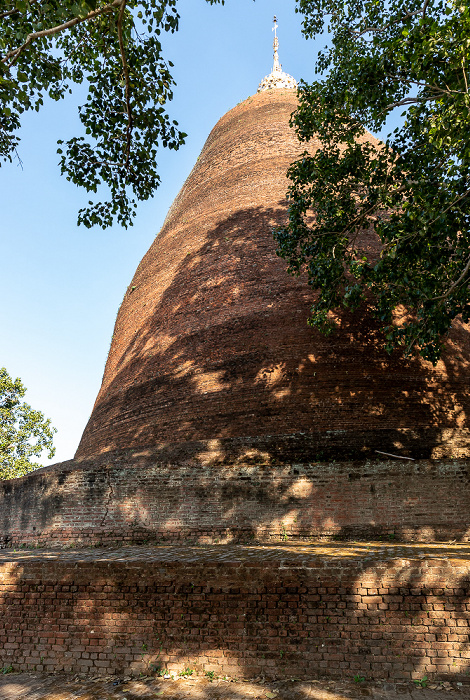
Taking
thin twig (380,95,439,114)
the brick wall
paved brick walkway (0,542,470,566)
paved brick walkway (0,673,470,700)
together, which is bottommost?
paved brick walkway (0,673,470,700)

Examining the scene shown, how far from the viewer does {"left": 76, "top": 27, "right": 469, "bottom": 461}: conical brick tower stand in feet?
24.6

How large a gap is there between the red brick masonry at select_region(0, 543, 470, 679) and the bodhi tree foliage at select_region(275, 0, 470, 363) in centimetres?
373

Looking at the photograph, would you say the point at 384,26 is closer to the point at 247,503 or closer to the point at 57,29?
the point at 57,29

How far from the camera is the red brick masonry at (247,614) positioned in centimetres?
374

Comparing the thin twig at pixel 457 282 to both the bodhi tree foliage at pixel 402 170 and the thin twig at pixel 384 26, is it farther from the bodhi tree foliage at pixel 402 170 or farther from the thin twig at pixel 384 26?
the thin twig at pixel 384 26

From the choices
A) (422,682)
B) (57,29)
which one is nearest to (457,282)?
(422,682)

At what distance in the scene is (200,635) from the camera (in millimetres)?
3986

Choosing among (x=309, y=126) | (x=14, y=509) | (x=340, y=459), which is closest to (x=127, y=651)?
(x=340, y=459)

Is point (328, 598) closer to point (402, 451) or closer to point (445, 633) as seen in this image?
point (445, 633)

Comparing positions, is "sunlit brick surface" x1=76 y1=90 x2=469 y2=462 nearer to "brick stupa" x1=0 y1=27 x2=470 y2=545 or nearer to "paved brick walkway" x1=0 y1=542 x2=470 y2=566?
"brick stupa" x1=0 y1=27 x2=470 y2=545

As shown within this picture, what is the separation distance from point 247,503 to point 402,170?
549 cm

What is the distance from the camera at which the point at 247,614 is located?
3.98 metres

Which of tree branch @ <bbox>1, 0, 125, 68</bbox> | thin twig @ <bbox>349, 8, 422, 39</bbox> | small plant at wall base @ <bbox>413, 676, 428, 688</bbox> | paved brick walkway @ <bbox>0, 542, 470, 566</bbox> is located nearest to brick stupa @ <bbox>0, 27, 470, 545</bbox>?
paved brick walkway @ <bbox>0, 542, 470, 566</bbox>

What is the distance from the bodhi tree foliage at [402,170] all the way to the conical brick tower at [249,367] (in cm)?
83
